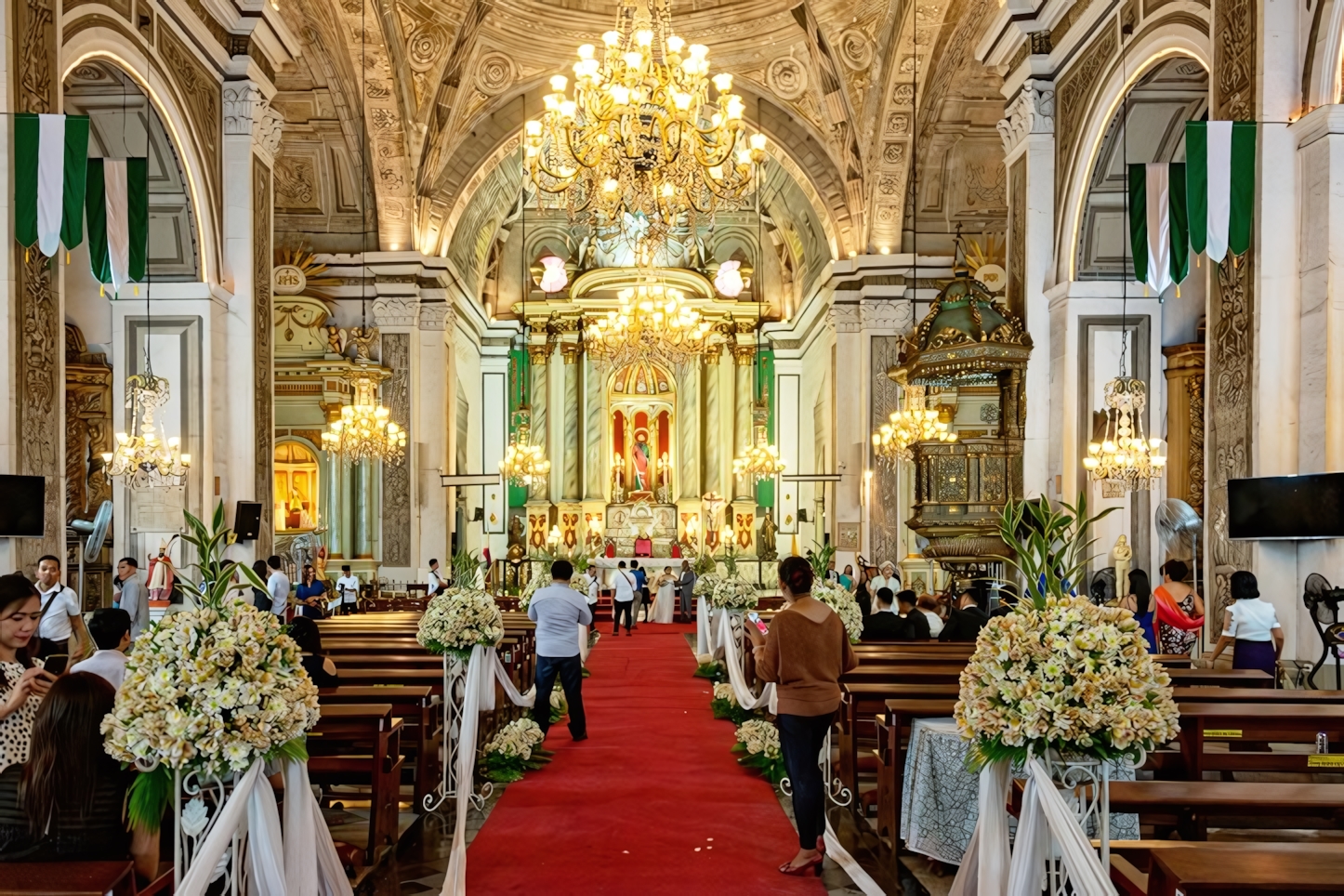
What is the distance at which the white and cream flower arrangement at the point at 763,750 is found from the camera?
802 centimetres

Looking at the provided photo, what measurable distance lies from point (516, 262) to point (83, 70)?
2069cm

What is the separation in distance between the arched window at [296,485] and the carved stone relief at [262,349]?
8149mm

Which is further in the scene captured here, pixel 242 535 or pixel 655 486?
pixel 655 486

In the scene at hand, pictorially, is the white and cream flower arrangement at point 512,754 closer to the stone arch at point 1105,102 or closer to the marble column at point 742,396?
the stone arch at point 1105,102

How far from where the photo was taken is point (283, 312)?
21609mm

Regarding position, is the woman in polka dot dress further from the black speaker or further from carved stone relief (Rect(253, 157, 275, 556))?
carved stone relief (Rect(253, 157, 275, 556))

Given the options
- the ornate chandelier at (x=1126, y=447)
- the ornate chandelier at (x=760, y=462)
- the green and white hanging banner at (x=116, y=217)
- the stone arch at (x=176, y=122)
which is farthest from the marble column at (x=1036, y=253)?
the ornate chandelier at (x=760, y=462)

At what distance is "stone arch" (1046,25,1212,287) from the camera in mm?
9938

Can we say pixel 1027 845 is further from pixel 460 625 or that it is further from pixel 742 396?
pixel 742 396

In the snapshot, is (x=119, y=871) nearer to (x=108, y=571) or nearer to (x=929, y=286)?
(x=108, y=571)

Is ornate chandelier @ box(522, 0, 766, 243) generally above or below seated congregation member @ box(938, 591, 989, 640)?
above

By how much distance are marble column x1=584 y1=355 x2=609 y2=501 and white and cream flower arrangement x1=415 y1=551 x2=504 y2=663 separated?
23.0m

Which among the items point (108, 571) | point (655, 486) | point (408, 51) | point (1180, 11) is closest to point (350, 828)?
point (1180, 11)

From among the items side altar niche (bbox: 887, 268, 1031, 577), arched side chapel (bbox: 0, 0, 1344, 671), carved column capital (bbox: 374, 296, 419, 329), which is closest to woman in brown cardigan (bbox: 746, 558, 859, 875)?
arched side chapel (bbox: 0, 0, 1344, 671)
